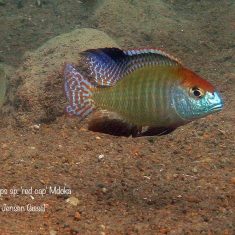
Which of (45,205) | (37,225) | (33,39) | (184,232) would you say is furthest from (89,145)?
(33,39)

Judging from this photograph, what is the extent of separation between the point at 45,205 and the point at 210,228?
4.93 ft

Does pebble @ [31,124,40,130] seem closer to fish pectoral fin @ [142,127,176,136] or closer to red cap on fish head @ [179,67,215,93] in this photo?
fish pectoral fin @ [142,127,176,136]

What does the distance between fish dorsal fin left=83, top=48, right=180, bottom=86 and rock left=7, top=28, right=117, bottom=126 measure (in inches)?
106

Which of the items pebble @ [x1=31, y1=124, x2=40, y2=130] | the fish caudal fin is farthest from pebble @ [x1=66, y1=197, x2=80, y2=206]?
pebble @ [x1=31, y1=124, x2=40, y2=130]

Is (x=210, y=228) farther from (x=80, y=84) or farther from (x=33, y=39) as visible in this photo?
(x=33, y=39)

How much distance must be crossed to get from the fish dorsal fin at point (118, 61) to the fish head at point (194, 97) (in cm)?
16

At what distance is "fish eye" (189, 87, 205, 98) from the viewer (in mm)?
2850

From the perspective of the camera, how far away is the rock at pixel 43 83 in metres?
5.68

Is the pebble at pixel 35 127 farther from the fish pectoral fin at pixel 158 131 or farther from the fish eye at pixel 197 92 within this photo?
the fish eye at pixel 197 92

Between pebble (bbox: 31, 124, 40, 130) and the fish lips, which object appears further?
pebble (bbox: 31, 124, 40, 130)

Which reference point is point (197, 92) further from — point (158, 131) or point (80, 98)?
point (80, 98)

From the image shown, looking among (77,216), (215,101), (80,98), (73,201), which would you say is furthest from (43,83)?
(215,101)

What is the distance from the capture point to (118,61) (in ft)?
9.70

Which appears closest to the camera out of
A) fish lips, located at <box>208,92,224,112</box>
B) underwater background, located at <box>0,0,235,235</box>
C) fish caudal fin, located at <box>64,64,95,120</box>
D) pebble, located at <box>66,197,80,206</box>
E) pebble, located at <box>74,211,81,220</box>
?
fish lips, located at <box>208,92,224,112</box>
